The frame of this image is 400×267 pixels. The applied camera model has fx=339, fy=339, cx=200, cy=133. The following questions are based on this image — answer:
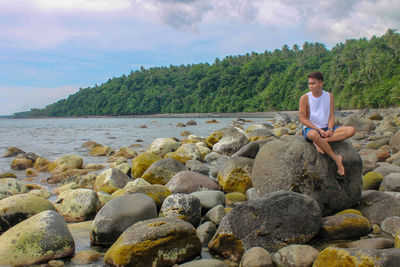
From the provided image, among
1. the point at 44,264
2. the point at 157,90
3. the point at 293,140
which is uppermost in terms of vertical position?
the point at 157,90

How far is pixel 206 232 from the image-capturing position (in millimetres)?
4676

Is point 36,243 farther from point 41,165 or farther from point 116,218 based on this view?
point 41,165

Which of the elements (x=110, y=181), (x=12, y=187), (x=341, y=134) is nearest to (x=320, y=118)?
(x=341, y=134)

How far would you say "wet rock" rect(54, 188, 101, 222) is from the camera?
5992mm

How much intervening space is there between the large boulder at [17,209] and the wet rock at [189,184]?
2.43 metres

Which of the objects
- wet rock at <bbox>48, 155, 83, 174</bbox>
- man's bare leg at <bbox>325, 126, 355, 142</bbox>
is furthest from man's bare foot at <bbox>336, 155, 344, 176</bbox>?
wet rock at <bbox>48, 155, 83, 174</bbox>

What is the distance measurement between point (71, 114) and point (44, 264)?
148 m

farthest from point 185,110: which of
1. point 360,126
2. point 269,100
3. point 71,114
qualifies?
point 360,126

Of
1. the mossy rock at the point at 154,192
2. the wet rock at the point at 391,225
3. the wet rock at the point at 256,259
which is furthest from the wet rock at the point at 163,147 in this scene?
the wet rock at the point at 256,259

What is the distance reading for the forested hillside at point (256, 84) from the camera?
2200 inches

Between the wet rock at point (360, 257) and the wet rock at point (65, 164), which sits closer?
the wet rock at point (360, 257)

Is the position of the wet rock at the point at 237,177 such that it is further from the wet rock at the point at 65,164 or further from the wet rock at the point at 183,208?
the wet rock at the point at 65,164

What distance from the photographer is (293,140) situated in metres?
5.52

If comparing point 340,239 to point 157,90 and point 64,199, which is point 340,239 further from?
point 157,90
